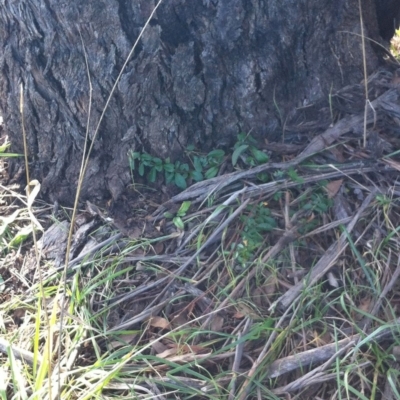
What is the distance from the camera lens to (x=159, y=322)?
197cm

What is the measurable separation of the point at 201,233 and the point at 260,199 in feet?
0.81

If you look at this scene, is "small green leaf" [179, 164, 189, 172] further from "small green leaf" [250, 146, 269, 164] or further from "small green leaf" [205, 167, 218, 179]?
"small green leaf" [250, 146, 269, 164]

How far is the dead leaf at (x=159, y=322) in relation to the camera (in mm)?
1960

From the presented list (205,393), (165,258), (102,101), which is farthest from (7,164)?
(205,393)

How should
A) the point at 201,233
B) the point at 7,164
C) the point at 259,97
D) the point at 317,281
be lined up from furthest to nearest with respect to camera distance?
the point at 7,164
the point at 259,97
the point at 201,233
the point at 317,281

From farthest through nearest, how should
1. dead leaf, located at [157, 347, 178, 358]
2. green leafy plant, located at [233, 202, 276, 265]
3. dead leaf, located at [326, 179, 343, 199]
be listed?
dead leaf, located at [326, 179, 343, 199], green leafy plant, located at [233, 202, 276, 265], dead leaf, located at [157, 347, 178, 358]

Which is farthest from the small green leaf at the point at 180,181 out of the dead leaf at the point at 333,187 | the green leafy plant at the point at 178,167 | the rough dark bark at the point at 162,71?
the dead leaf at the point at 333,187

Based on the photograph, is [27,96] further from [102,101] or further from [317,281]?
[317,281]

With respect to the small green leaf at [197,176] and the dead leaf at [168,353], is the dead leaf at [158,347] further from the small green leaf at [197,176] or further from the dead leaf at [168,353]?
the small green leaf at [197,176]

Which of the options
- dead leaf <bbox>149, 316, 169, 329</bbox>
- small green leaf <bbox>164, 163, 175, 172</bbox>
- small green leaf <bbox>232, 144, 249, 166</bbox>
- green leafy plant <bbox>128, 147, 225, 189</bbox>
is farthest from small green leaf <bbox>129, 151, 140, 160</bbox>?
dead leaf <bbox>149, 316, 169, 329</bbox>

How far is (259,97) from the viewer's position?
2.29 m

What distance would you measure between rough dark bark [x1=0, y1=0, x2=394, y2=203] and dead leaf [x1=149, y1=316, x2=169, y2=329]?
1.81 ft

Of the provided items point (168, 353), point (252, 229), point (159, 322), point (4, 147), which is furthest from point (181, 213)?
point (4, 147)

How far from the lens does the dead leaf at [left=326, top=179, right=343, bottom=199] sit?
7.08 ft
